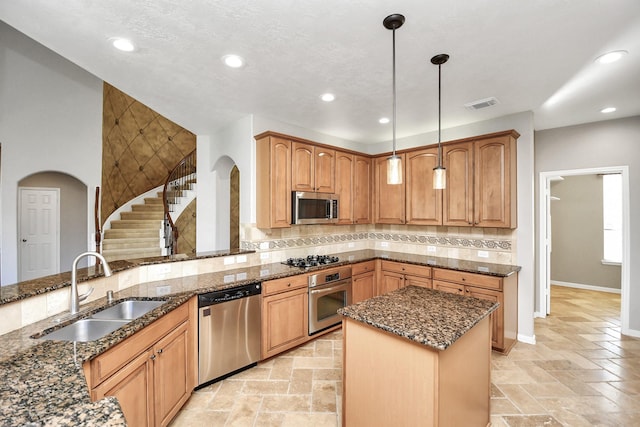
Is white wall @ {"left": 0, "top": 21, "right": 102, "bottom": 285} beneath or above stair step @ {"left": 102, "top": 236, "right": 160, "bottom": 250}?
above

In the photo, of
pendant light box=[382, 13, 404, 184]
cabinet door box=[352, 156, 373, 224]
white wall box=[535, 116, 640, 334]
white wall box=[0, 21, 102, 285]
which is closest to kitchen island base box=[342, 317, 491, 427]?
pendant light box=[382, 13, 404, 184]

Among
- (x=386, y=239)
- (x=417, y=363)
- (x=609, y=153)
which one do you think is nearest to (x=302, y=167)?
(x=386, y=239)

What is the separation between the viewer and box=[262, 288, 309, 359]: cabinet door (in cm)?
293

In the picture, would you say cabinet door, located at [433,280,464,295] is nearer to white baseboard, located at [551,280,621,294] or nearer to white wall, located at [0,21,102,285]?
white baseboard, located at [551,280,621,294]

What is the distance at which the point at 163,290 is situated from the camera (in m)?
Result: 2.39

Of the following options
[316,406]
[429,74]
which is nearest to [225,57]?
[429,74]

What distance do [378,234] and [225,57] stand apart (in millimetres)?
3656

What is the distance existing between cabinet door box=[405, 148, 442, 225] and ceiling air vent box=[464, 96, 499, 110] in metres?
0.74

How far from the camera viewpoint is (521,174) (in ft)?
11.2

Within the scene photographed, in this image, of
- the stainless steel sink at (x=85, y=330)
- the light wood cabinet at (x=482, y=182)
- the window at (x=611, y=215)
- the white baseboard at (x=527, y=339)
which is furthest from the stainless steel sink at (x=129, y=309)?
the window at (x=611, y=215)

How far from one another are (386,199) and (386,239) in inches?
31.3

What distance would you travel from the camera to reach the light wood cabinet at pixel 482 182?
3.31 meters

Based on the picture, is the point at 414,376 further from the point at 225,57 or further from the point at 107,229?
the point at 107,229

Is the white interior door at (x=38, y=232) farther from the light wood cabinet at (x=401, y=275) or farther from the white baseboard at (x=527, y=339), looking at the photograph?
the white baseboard at (x=527, y=339)
